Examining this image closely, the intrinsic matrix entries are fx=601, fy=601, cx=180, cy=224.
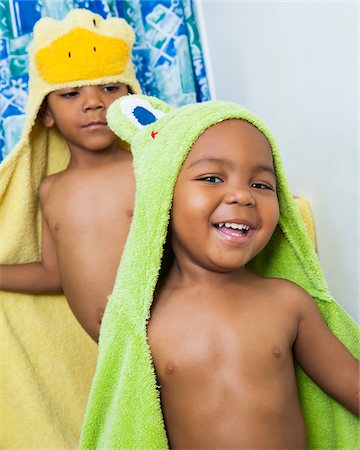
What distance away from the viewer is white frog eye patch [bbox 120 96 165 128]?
3.30 ft

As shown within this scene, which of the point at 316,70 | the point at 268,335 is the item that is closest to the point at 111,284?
the point at 268,335

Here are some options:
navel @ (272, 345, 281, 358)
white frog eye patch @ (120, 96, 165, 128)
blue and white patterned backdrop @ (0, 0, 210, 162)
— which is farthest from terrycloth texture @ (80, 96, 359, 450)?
blue and white patterned backdrop @ (0, 0, 210, 162)

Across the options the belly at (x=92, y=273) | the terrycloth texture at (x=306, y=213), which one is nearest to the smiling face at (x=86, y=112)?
the belly at (x=92, y=273)

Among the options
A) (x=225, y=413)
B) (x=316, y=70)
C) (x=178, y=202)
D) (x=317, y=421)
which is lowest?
(x=317, y=421)

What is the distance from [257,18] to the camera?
1.28 meters

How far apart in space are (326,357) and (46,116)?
2.77ft

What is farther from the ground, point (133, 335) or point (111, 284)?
point (133, 335)

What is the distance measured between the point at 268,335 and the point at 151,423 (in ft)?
0.72

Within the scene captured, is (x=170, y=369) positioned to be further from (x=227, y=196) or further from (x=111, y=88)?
(x=111, y=88)

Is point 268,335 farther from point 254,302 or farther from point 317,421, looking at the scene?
point 317,421

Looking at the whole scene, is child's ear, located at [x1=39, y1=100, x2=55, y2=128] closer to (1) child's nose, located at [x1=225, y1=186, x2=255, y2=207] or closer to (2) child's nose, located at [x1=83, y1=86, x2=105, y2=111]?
(2) child's nose, located at [x1=83, y1=86, x2=105, y2=111]

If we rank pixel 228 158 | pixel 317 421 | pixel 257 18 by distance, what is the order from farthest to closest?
pixel 257 18 → pixel 317 421 → pixel 228 158

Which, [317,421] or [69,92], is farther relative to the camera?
[69,92]

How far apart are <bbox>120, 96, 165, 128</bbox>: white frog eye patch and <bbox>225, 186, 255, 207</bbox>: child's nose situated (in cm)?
23
